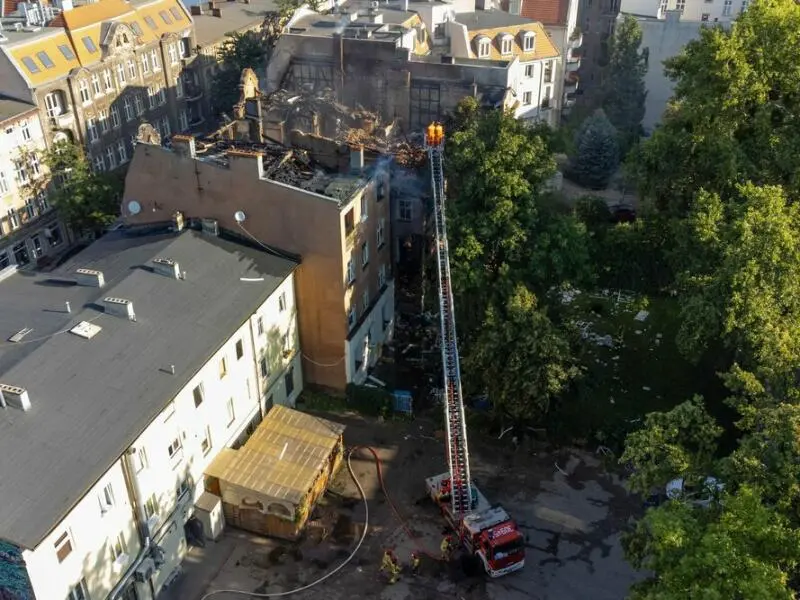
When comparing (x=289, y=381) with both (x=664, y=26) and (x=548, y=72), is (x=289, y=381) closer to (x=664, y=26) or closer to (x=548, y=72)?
(x=548, y=72)

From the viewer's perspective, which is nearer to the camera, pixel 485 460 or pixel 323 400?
pixel 485 460

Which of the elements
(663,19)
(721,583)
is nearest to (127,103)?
(663,19)

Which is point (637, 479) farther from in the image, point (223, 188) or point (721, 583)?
point (223, 188)

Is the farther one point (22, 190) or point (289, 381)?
point (22, 190)

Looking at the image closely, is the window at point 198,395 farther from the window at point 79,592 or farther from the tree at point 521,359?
the tree at point 521,359

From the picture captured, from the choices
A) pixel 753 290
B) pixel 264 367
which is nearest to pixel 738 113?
pixel 753 290

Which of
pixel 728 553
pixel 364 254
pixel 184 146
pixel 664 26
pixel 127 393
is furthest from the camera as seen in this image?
Result: pixel 664 26

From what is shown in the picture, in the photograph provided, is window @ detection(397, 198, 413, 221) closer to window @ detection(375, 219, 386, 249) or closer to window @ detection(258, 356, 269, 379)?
window @ detection(375, 219, 386, 249)

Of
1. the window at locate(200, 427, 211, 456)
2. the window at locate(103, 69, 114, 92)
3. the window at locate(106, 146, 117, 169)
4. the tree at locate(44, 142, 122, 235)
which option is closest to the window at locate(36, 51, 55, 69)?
the window at locate(103, 69, 114, 92)
